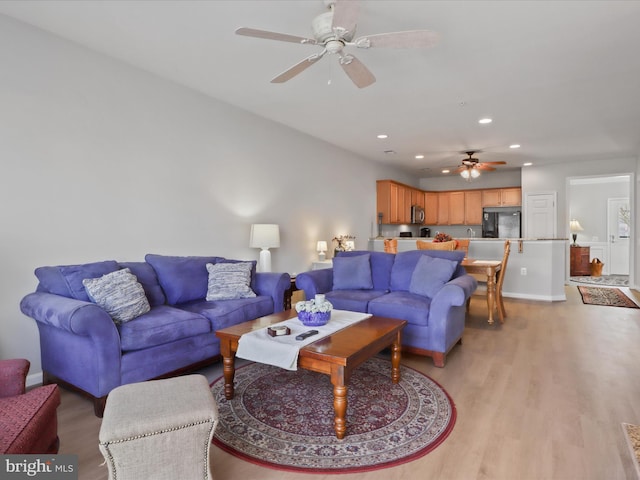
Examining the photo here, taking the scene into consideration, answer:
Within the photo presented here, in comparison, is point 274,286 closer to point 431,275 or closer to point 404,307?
point 404,307

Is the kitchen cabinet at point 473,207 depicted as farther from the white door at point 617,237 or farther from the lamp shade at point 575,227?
the white door at point 617,237

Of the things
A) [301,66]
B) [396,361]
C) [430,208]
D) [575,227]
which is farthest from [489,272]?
[575,227]

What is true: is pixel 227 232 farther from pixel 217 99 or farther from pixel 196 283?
pixel 217 99

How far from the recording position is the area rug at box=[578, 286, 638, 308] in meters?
5.86

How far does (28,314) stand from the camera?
268 cm

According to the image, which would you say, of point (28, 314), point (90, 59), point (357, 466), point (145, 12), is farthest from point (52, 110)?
point (357, 466)

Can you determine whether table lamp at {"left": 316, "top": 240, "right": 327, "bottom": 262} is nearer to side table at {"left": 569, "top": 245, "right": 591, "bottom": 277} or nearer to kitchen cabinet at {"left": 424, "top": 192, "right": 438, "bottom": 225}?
kitchen cabinet at {"left": 424, "top": 192, "right": 438, "bottom": 225}

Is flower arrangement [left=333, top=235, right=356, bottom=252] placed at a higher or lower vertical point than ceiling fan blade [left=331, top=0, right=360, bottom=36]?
lower

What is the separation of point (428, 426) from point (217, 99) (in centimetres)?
392

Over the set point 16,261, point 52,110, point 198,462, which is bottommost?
point 198,462

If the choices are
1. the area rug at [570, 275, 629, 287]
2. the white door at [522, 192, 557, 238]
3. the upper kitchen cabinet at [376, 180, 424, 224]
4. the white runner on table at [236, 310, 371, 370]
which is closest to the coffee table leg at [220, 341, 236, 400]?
the white runner on table at [236, 310, 371, 370]

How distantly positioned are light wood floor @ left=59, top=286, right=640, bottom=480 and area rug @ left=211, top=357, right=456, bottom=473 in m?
0.08

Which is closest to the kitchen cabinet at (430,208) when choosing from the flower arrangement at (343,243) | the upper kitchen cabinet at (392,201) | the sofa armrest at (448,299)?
the upper kitchen cabinet at (392,201)

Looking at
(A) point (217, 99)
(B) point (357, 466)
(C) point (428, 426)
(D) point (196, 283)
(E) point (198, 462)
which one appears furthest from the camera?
(A) point (217, 99)
